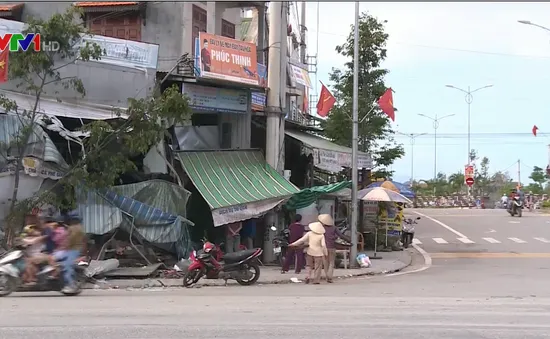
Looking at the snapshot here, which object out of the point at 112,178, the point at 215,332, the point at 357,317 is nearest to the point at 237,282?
the point at 112,178

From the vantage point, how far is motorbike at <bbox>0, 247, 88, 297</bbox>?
1226cm

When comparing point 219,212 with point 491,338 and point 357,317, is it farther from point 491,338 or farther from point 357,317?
point 491,338

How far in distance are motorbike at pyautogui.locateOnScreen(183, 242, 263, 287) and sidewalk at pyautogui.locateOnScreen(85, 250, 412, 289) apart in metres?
0.40

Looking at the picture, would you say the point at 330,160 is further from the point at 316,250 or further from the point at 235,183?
the point at 316,250

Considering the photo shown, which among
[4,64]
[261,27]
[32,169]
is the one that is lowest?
[32,169]

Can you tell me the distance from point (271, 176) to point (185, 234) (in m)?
3.52

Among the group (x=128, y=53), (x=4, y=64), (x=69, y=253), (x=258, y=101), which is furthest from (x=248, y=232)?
(x=4, y=64)

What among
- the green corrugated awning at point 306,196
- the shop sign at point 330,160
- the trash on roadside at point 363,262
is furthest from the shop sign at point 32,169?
the trash on roadside at point 363,262

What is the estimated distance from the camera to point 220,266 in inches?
602

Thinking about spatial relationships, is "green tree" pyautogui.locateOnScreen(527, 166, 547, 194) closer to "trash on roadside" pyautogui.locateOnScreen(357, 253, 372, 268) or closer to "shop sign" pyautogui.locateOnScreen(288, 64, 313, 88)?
"shop sign" pyautogui.locateOnScreen(288, 64, 313, 88)

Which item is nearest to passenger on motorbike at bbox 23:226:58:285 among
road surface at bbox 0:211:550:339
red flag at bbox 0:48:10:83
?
road surface at bbox 0:211:550:339

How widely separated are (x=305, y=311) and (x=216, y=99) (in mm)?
10513

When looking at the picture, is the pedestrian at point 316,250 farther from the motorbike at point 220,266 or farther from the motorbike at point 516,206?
the motorbike at point 516,206

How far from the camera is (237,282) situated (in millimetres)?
15938
